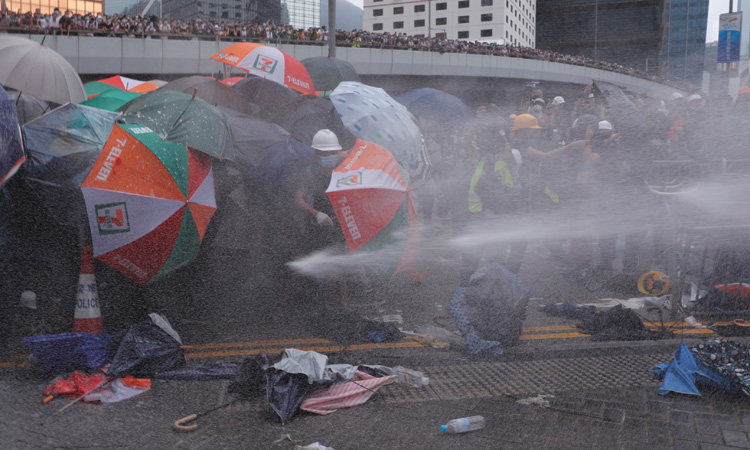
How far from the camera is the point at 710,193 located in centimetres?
890

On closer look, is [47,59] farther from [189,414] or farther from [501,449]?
[501,449]

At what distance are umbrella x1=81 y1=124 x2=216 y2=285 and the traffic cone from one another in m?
0.59

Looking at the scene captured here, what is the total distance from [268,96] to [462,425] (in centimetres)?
536

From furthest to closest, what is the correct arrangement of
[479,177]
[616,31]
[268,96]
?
1. [616,31]
2. [268,96]
3. [479,177]

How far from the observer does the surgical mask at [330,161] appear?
5.90m

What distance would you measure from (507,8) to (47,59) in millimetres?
86446

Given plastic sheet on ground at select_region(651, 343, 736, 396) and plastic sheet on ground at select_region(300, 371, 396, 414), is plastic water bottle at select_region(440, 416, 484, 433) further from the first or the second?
plastic sheet on ground at select_region(651, 343, 736, 396)

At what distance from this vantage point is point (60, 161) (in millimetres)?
4883

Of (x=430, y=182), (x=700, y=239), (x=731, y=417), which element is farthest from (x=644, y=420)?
(x=430, y=182)

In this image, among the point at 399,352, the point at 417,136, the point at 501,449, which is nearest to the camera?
the point at 501,449

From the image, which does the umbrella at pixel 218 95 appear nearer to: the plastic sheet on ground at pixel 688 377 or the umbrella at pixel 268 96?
the umbrella at pixel 268 96

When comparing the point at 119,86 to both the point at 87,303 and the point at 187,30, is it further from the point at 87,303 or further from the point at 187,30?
the point at 187,30

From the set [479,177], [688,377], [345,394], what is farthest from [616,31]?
[345,394]

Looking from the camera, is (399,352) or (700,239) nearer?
(399,352)
